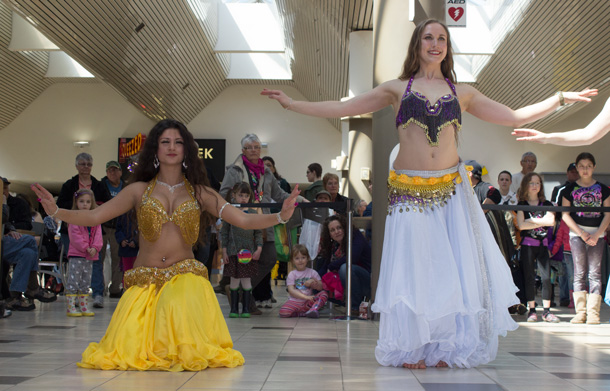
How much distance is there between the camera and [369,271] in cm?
762

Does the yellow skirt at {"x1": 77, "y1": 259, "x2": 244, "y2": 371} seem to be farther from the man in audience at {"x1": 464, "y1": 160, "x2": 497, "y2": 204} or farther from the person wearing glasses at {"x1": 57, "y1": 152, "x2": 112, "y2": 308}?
the man in audience at {"x1": 464, "y1": 160, "x2": 497, "y2": 204}

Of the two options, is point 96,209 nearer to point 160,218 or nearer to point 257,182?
point 160,218

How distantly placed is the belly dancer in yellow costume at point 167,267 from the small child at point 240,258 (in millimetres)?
2899

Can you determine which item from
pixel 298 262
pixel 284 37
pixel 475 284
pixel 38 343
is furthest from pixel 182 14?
pixel 475 284

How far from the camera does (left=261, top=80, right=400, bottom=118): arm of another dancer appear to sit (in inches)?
168

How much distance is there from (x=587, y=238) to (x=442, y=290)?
4102mm

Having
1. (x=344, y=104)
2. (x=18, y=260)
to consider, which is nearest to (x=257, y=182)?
(x=18, y=260)

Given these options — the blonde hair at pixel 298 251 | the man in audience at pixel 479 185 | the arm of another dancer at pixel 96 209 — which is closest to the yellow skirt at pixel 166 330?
the arm of another dancer at pixel 96 209

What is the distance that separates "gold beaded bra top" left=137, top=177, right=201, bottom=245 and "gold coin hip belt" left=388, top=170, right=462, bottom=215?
119 cm

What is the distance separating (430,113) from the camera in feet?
13.6

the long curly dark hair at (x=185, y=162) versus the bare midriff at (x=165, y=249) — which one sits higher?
the long curly dark hair at (x=185, y=162)

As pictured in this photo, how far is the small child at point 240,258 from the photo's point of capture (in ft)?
24.2

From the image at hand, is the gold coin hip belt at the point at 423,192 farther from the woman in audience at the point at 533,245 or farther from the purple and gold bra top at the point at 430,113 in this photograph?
the woman in audience at the point at 533,245

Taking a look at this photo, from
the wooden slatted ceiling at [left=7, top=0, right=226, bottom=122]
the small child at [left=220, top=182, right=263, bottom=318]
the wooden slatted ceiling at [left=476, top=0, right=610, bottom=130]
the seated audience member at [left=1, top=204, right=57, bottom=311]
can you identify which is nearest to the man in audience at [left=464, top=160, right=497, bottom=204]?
the small child at [left=220, top=182, right=263, bottom=318]
